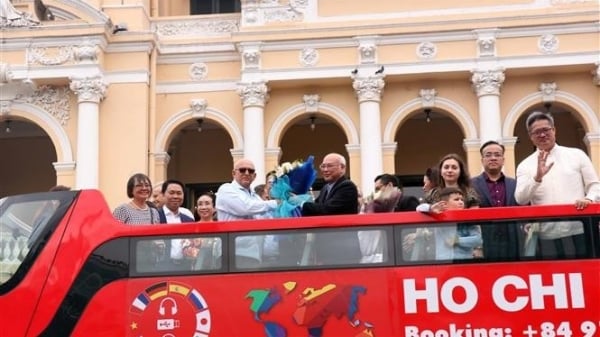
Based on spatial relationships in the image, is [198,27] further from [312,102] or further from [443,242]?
[443,242]

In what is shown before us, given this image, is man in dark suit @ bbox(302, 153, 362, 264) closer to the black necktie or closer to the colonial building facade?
the black necktie

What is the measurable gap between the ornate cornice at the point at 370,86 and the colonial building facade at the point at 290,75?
0.03 m

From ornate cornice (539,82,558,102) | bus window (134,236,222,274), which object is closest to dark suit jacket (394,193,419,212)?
bus window (134,236,222,274)

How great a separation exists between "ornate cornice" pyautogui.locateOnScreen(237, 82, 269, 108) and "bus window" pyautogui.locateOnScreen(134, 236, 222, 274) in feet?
35.7

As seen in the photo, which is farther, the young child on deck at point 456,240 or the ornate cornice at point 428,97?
the ornate cornice at point 428,97

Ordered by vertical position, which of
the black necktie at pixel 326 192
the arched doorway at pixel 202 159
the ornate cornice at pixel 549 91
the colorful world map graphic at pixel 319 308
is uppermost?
the ornate cornice at pixel 549 91

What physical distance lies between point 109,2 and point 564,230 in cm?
1391

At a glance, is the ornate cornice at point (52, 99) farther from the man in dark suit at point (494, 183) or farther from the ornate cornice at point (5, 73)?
the man in dark suit at point (494, 183)

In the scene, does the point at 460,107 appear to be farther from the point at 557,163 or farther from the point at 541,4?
the point at 557,163

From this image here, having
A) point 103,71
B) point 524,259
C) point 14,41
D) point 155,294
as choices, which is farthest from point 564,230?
point 14,41

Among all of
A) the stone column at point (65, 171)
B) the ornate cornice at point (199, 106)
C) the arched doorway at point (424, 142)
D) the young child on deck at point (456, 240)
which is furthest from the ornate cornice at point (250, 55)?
the young child on deck at point (456, 240)

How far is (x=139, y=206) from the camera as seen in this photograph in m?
7.45

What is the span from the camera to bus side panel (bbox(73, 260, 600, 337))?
601 cm

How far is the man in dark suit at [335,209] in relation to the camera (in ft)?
20.5
